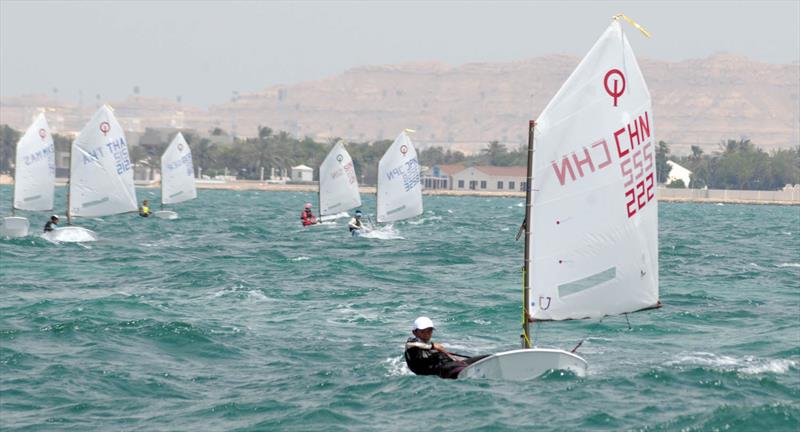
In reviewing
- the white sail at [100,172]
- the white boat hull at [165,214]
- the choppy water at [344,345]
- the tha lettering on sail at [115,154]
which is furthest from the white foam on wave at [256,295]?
the white boat hull at [165,214]

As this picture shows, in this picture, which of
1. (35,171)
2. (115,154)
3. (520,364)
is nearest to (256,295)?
(520,364)

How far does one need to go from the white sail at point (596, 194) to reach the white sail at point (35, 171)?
40.6 meters

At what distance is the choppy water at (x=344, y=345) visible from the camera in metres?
19.3

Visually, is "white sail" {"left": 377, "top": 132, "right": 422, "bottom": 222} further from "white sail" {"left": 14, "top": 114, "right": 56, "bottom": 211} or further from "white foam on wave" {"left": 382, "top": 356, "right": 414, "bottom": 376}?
"white foam on wave" {"left": 382, "top": 356, "right": 414, "bottom": 376}

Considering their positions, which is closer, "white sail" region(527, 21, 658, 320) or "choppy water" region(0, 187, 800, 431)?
"choppy water" region(0, 187, 800, 431)

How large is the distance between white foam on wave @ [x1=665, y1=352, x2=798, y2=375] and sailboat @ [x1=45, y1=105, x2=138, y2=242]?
3376 centimetres

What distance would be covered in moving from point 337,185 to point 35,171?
18.2 m

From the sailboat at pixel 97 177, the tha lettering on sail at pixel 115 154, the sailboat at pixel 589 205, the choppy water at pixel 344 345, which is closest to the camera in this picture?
the choppy water at pixel 344 345

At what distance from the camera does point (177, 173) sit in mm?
84938

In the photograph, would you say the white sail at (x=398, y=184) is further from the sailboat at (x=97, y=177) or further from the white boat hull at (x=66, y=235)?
the white boat hull at (x=66, y=235)

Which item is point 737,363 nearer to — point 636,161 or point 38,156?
point 636,161

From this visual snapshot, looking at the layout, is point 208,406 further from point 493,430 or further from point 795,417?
point 795,417

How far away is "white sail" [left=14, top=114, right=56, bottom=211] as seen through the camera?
57.1m

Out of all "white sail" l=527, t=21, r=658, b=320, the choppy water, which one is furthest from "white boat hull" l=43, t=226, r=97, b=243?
"white sail" l=527, t=21, r=658, b=320
